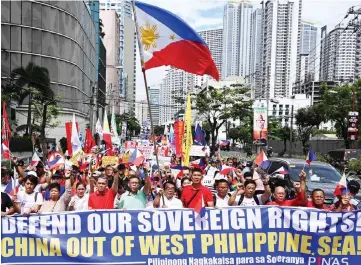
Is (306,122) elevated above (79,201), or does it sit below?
above

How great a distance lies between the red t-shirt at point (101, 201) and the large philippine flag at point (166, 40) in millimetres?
1742

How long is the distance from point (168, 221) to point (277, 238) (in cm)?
127

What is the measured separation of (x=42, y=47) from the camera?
4141 centimetres

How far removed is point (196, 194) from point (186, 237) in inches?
34.1

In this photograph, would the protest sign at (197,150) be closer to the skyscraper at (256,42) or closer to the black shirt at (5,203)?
the black shirt at (5,203)

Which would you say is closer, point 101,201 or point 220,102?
point 101,201

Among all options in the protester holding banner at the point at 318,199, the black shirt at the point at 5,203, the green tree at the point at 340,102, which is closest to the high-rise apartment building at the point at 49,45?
the green tree at the point at 340,102

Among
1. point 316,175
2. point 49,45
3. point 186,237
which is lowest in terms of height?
point 186,237

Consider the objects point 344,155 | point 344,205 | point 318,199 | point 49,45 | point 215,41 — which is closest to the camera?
point 318,199

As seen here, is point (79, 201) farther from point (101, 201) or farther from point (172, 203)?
point (172, 203)

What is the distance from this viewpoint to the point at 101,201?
5719 millimetres

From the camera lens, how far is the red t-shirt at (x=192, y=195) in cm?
583

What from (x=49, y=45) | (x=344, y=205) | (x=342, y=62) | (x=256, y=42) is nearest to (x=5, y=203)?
(x=344, y=205)

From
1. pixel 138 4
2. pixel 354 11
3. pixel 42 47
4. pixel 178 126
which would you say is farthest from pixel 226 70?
pixel 138 4
